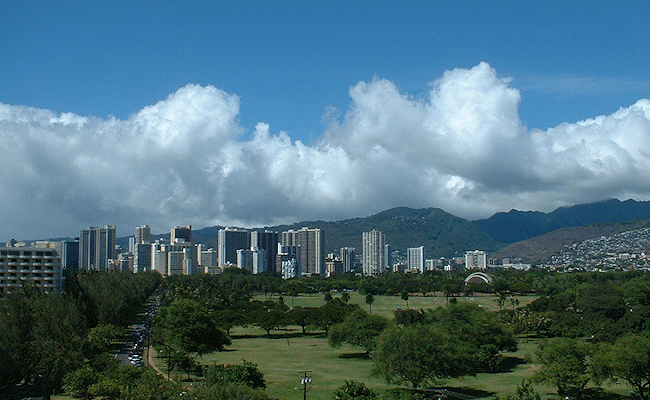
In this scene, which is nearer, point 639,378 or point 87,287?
point 639,378

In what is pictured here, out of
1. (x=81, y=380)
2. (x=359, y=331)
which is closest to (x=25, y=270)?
(x=359, y=331)

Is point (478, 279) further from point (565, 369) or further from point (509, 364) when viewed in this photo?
point (565, 369)

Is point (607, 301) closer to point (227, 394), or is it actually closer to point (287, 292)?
point (227, 394)

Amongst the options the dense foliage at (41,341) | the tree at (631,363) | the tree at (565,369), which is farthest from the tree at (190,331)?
the tree at (631,363)

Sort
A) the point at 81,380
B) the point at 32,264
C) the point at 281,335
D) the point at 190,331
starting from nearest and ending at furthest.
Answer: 1. the point at 81,380
2. the point at 190,331
3. the point at 281,335
4. the point at 32,264

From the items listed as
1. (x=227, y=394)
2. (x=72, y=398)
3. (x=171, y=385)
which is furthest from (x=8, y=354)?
(x=227, y=394)

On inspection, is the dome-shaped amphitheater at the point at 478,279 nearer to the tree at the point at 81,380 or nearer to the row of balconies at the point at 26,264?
the row of balconies at the point at 26,264
